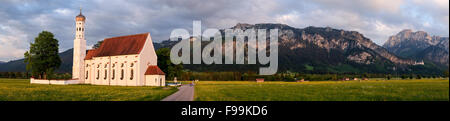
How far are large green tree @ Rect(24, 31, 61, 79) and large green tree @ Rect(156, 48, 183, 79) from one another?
2834 cm

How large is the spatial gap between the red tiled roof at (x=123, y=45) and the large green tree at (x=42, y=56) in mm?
12182

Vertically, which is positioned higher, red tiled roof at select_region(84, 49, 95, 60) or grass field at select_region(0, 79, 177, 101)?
red tiled roof at select_region(84, 49, 95, 60)

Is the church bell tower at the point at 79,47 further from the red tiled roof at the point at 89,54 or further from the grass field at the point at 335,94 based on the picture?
the grass field at the point at 335,94

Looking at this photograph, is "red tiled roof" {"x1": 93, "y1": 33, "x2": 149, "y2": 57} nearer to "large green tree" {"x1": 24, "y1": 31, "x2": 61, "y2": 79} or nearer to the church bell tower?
the church bell tower

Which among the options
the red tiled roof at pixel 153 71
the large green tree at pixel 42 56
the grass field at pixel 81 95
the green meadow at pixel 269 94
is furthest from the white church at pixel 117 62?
the green meadow at pixel 269 94

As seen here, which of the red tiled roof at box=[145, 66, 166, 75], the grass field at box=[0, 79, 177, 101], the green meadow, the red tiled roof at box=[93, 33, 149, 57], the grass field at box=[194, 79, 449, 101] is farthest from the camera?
the red tiled roof at box=[93, 33, 149, 57]

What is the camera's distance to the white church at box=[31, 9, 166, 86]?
182 ft

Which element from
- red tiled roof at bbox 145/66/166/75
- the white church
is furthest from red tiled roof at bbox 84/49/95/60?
red tiled roof at bbox 145/66/166/75

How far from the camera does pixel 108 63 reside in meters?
61.5

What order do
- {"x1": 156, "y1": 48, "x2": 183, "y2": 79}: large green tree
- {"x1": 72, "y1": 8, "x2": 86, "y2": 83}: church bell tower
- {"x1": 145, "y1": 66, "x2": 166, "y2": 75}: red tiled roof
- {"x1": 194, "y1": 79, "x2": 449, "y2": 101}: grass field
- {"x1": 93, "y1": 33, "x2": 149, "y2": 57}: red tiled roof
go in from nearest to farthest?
{"x1": 194, "y1": 79, "x2": 449, "y2": 101}: grass field
{"x1": 145, "y1": 66, "x2": 166, "y2": 75}: red tiled roof
{"x1": 93, "y1": 33, "x2": 149, "y2": 57}: red tiled roof
{"x1": 156, "y1": 48, "x2": 183, "y2": 79}: large green tree
{"x1": 72, "y1": 8, "x2": 86, "y2": 83}: church bell tower

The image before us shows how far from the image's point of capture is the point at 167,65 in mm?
65750

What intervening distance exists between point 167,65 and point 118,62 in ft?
38.3
